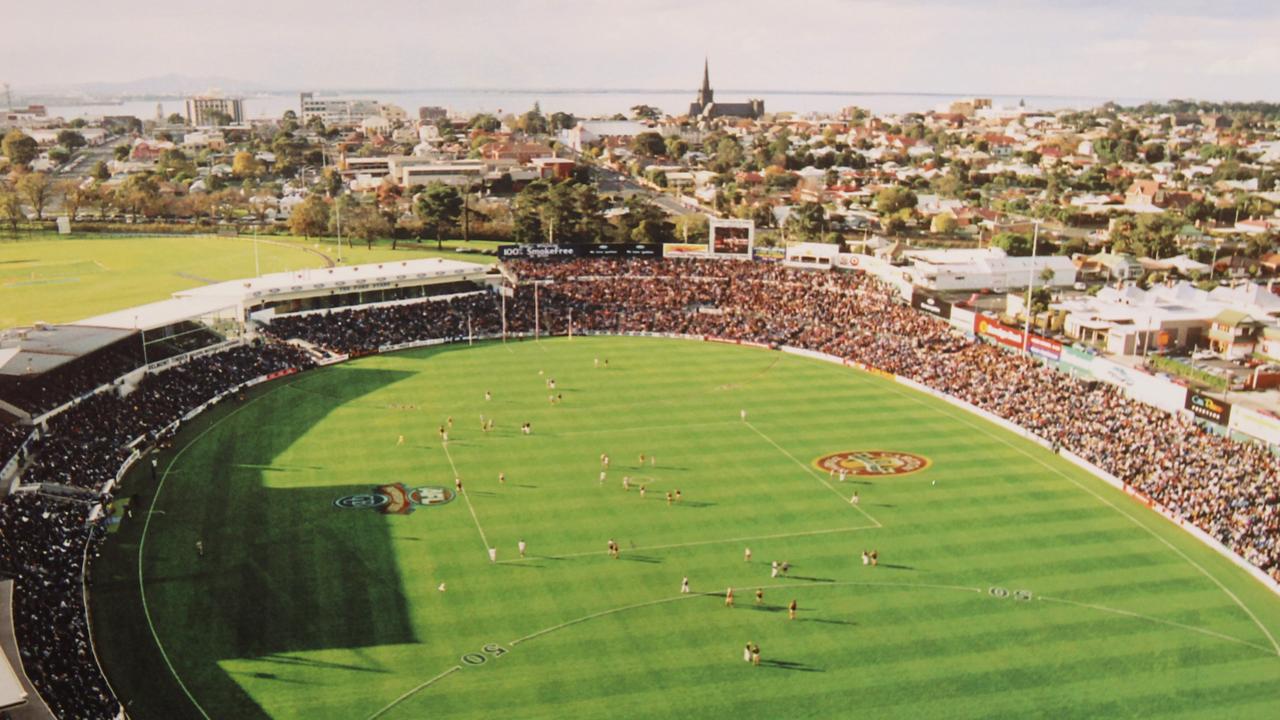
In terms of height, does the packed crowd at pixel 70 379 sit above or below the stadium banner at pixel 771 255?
below

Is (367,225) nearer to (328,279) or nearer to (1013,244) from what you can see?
(328,279)

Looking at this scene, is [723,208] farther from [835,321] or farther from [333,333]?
[333,333]

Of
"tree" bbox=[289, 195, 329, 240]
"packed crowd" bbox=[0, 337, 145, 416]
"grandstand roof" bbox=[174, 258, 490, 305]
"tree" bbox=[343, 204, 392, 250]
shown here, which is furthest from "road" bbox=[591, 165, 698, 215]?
"packed crowd" bbox=[0, 337, 145, 416]

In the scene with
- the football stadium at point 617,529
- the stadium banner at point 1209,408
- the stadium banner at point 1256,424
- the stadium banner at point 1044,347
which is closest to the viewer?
the football stadium at point 617,529

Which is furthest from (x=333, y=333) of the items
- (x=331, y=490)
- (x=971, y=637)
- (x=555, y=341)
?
(x=971, y=637)

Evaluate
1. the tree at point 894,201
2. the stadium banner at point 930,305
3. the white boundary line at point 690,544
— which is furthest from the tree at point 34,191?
the white boundary line at point 690,544

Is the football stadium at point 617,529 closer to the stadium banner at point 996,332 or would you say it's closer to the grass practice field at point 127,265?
the stadium banner at point 996,332

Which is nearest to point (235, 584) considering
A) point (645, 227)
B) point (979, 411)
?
point (979, 411)
